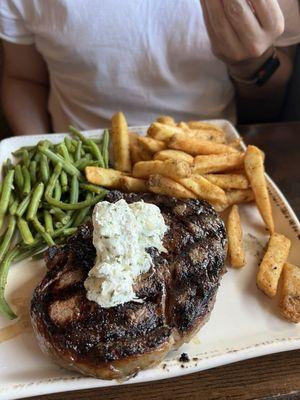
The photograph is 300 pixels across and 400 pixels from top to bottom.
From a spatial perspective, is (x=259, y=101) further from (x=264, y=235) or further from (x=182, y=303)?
(x=182, y=303)

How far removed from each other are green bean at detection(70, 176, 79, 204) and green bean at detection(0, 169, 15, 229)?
0.22m

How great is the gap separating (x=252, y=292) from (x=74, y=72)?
1.38 meters

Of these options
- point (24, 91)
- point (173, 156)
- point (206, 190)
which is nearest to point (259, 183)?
point (206, 190)

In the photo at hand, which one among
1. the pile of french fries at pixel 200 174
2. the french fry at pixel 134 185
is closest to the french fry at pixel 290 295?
the pile of french fries at pixel 200 174

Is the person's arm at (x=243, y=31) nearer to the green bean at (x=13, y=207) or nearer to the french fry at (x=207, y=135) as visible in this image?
the french fry at (x=207, y=135)

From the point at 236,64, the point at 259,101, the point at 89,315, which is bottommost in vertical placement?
the point at 259,101

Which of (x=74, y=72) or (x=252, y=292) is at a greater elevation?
(x=74, y=72)

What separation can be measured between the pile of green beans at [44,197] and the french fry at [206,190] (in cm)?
31

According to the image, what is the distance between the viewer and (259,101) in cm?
254

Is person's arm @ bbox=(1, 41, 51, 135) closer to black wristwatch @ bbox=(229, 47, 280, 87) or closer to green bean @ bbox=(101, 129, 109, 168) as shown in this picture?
green bean @ bbox=(101, 129, 109, 168)

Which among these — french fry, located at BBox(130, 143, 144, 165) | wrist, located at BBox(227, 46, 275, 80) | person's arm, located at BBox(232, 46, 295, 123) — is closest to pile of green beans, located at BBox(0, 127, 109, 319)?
french fry, located at BBox(130, 143, 144, 165)

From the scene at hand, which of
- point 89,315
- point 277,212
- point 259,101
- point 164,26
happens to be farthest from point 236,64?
point 89,315

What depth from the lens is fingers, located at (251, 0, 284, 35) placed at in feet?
5.52

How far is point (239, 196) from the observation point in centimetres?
179
